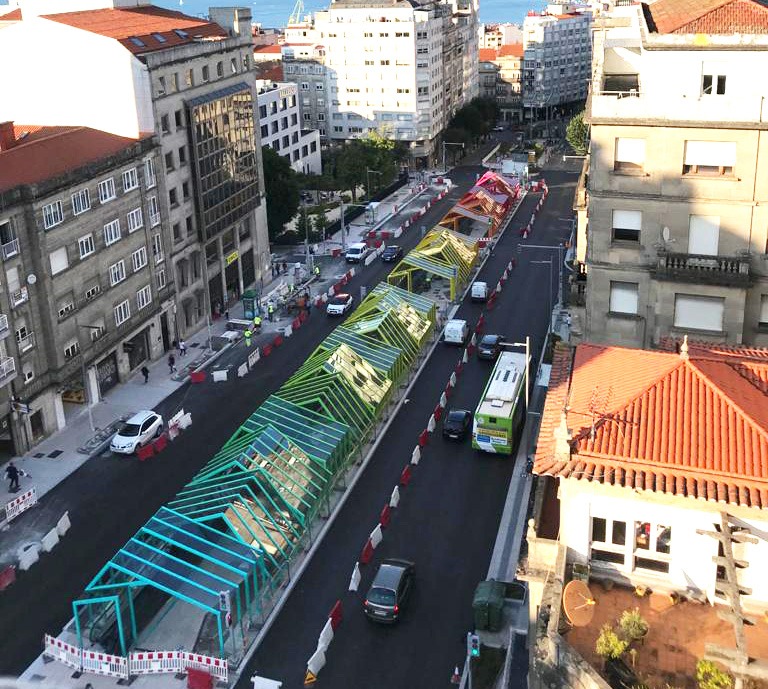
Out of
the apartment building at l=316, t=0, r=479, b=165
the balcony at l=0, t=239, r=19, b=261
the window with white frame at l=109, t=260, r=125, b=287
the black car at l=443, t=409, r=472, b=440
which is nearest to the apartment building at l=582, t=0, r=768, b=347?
the black car at l=443, t=409, r=472, b=440

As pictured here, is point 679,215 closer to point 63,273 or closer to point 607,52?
point 607,52

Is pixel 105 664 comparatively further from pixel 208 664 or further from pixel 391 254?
pixel 391 254

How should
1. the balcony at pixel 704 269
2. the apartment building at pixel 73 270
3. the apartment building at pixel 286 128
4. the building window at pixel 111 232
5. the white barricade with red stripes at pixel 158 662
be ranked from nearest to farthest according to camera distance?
the white barricade with red stripes at pixel 158 662 < the balcony at pixel 704 269 < the apartment building at pixel 73 270 < the building window at pixel 111 232 < the apartment building at pixel 286 128

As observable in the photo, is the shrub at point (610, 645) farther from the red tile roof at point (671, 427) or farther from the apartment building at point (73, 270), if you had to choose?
the apartment building at point (73, 270)

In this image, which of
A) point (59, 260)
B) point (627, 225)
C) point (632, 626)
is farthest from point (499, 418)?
point (59, 260)

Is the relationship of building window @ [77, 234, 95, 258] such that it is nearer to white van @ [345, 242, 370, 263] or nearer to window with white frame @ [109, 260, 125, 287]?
window with white frame @ [109, 260, 125, 287]

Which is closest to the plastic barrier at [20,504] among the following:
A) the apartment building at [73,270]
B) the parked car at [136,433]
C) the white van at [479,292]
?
the apartment building at [73,270]

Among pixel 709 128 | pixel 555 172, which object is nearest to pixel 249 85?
pixel 709 128
